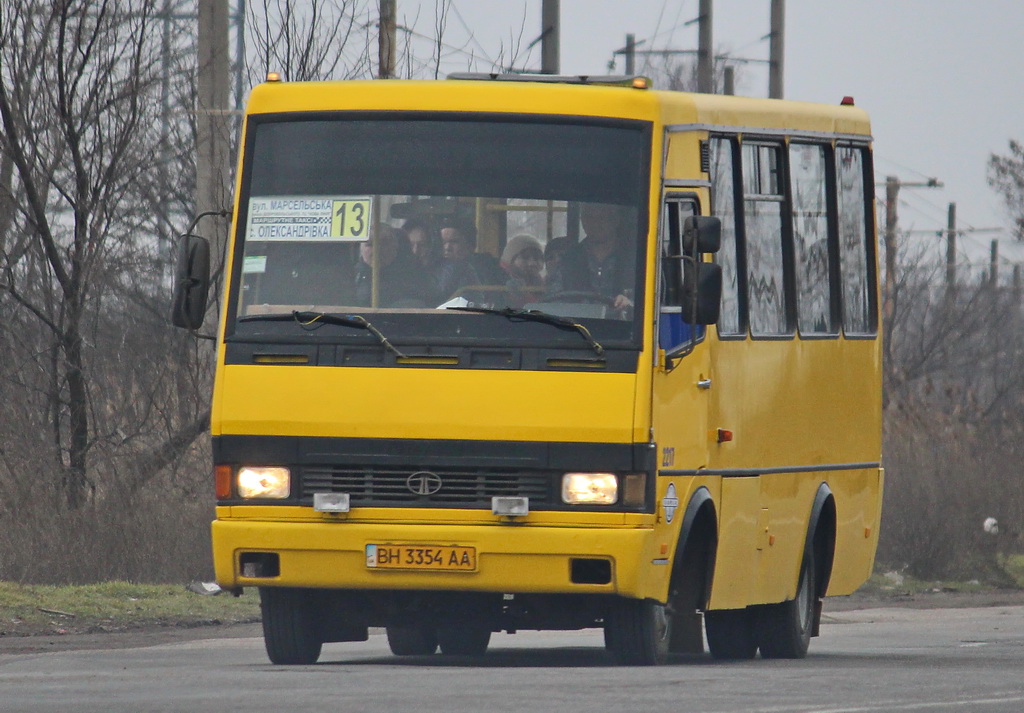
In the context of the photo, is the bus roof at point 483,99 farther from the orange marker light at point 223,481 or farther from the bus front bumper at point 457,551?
the bus front bumper at point 457,551

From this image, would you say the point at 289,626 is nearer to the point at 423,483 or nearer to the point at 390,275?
the point at 423,483

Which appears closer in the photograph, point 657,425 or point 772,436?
point 657,425

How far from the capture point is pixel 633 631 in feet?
39.2

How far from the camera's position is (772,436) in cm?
1353

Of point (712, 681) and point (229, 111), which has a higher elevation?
point (229, 111)

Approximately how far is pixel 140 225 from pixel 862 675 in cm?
1530

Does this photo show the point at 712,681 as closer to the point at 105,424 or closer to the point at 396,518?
the point at 396,518

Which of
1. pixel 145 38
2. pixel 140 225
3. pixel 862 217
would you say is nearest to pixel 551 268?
pixel 862 217

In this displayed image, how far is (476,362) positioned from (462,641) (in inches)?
153

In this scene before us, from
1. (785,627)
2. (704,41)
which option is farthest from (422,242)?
(704,41)

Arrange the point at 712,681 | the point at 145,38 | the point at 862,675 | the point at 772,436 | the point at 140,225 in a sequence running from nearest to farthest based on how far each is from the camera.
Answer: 1. the point at 712,681
2. the point at 862,675
3. the point at 772,436
4. the point at 145,38
5. the point at 140,225

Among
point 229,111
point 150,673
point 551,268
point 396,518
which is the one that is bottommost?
point 150,673

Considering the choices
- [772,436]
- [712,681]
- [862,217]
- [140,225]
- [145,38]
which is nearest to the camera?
[712,681]

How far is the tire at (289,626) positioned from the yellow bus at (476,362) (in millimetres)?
14
